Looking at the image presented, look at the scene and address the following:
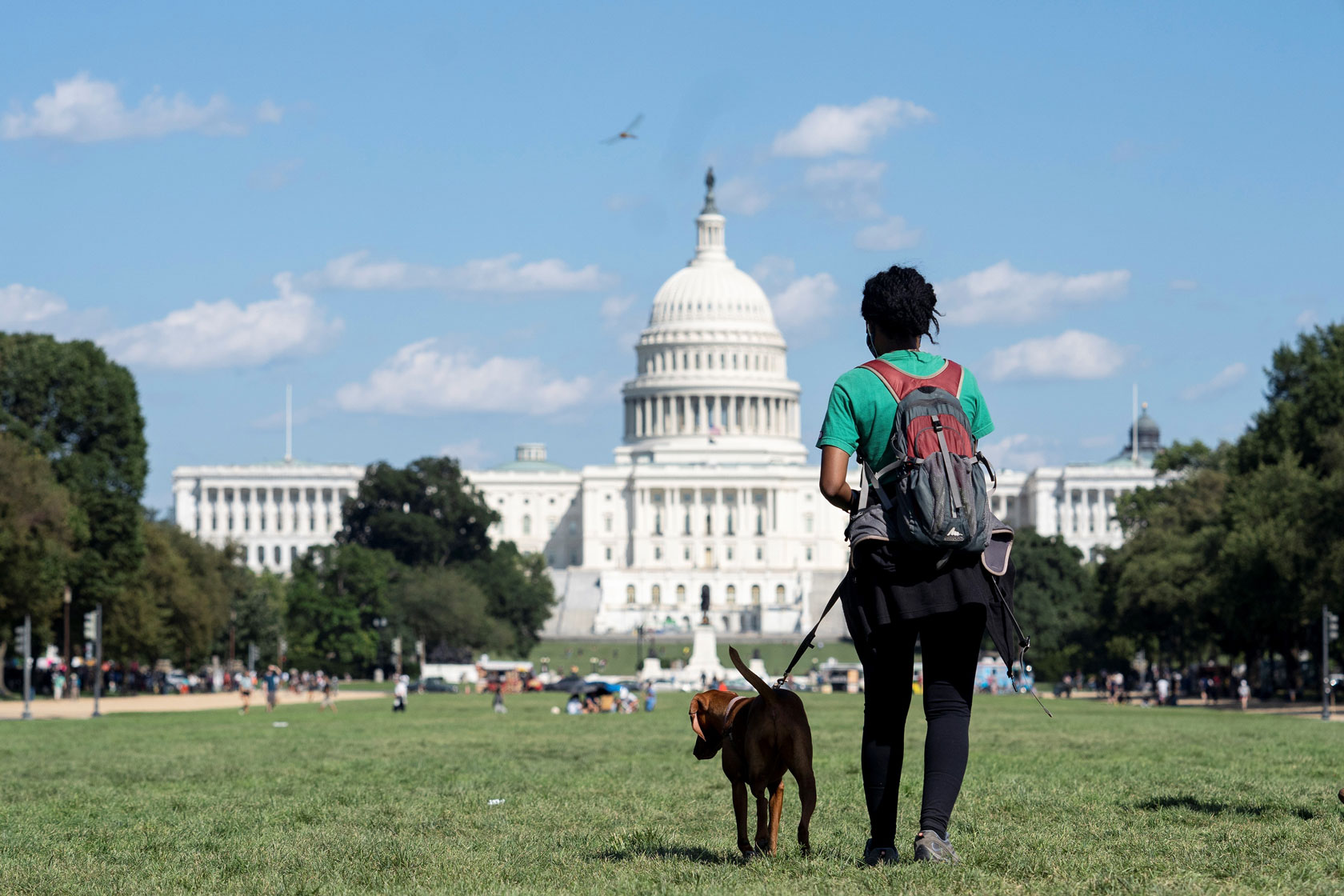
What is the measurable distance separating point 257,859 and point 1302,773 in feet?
26.5

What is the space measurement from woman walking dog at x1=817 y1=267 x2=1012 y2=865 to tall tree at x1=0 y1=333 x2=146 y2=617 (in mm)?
51398

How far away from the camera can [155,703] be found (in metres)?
57.5

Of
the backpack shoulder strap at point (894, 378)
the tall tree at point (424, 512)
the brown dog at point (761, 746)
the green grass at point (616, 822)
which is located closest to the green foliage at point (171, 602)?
the tall tree at point (424, 512)

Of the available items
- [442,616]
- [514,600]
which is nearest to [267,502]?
[514,600]

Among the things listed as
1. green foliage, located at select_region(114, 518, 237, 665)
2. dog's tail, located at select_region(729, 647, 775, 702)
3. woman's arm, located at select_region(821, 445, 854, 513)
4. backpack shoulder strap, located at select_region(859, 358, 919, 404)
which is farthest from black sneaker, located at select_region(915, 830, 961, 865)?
green foliage, located at select_region(114, 518, 237, 665)

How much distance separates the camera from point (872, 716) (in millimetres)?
8312

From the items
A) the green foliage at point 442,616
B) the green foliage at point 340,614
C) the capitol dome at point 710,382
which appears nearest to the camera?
the green foliage at point 340,614

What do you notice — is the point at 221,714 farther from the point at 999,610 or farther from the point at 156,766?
the point at 999,610

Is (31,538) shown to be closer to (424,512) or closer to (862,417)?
(862,417)

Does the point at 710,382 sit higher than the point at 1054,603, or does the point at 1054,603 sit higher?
the point at 710,382

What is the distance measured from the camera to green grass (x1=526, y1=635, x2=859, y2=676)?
10162cm

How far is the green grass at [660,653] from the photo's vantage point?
333ft

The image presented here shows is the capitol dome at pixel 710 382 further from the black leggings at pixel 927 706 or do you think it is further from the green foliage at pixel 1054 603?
the black leggings at pixel 927 706

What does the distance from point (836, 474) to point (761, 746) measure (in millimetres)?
1182
